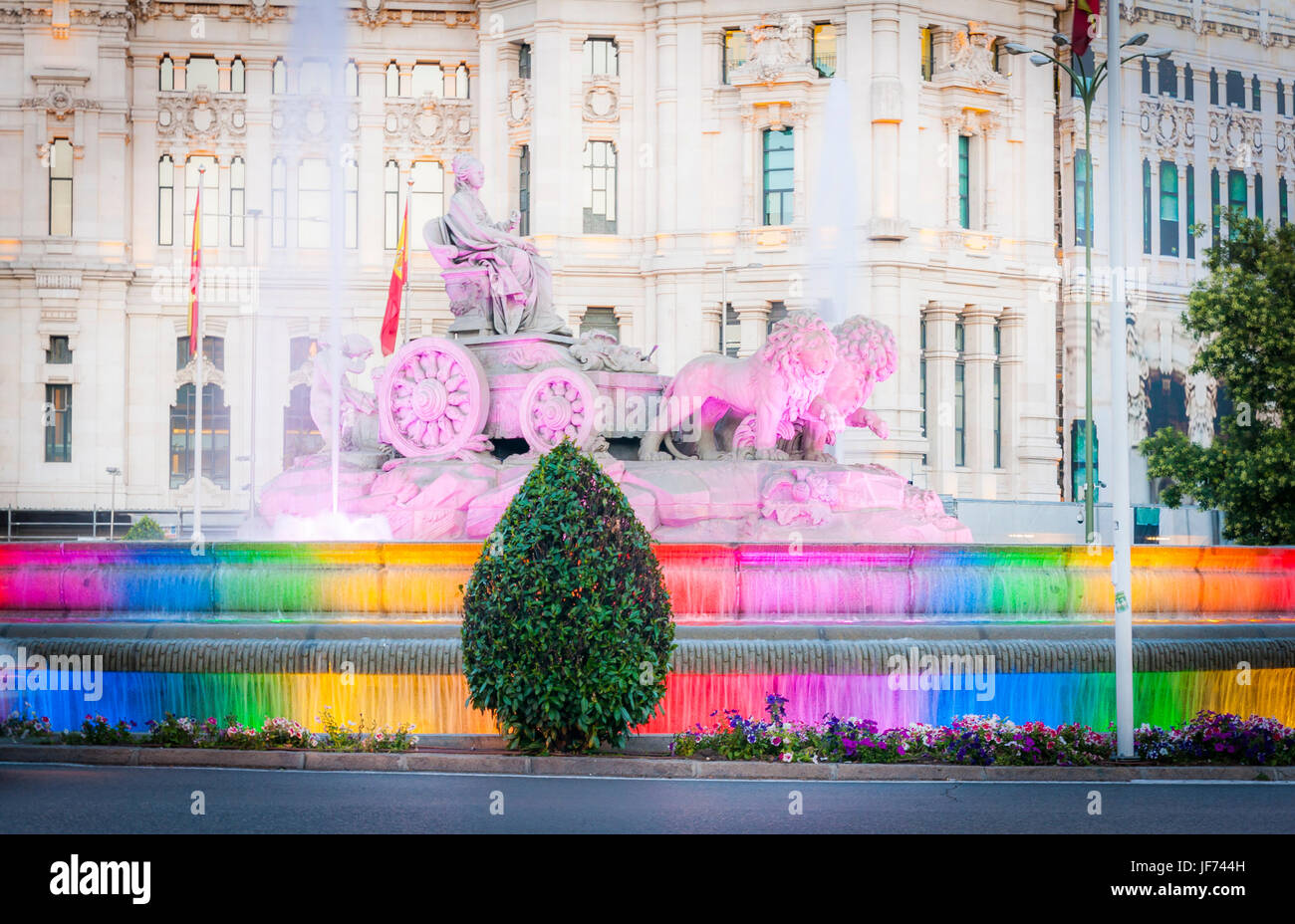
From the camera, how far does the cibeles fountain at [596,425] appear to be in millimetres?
21359

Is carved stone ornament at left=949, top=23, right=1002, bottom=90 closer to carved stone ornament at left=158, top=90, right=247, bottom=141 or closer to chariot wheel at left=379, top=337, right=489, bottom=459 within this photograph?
carved stone ornament at left=158, top=90, right=247, bottom=141

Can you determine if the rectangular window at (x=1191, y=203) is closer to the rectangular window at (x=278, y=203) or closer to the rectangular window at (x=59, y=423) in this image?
the rectangular window at (x=278, y=203)

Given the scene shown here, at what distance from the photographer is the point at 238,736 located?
49.6 feet

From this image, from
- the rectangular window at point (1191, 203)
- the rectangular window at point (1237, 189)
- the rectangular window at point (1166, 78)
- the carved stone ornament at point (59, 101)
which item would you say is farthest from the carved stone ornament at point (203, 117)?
the rectangular window at point (1237, 189)

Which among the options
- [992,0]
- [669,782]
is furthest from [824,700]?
[992,0]

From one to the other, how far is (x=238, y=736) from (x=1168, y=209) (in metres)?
59.0

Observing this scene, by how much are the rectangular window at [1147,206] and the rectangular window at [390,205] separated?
26117mm

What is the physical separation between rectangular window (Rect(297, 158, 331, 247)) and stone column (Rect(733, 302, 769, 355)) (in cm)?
1398

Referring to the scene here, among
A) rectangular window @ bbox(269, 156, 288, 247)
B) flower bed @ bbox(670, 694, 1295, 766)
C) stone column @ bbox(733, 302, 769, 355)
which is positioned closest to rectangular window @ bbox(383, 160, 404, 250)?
rectangular window @ bbox(269, 156, 288, 247)

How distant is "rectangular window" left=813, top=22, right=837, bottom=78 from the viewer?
61.3 m

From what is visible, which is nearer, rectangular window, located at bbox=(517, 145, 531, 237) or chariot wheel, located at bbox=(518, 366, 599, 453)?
chariot wheel, located at bbox=(518, 366, 599, 453)

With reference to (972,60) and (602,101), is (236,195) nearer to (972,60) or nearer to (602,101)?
(602,101)

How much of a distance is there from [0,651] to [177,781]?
3.15 metres

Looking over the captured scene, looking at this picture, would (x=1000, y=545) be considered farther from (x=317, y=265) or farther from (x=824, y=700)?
(x=317, y=265)
